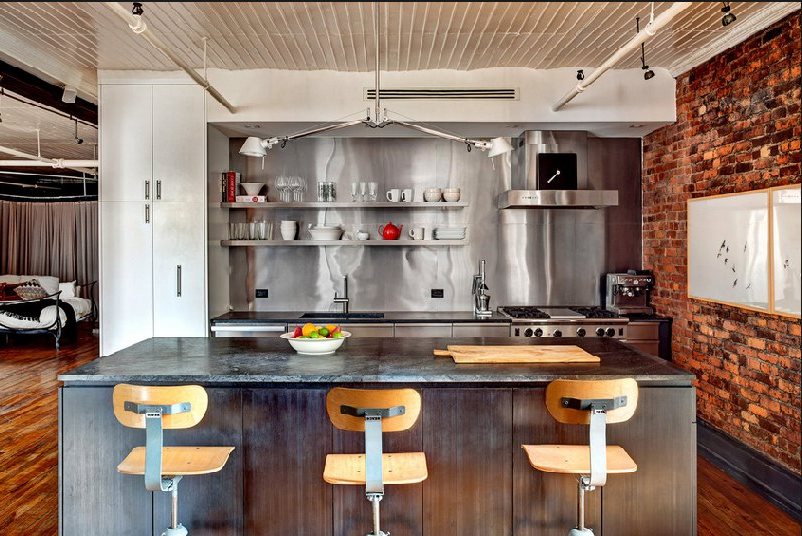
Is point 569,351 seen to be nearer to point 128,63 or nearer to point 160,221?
point 160,221

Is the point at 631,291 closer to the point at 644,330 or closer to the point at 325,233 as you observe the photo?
the point at 644,330

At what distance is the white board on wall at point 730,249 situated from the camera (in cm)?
360

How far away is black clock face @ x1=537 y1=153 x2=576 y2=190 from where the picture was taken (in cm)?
502

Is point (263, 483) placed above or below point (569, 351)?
below

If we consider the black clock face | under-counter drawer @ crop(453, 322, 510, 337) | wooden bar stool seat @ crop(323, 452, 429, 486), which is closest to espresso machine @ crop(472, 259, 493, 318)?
under-counter drawer @ crop(453, 322, 510, 337)

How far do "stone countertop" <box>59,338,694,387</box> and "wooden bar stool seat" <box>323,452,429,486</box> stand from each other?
33 cm

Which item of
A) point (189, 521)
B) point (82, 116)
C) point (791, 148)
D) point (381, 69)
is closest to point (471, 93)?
point (381, 69)

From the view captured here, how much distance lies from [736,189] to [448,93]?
7.46 ft

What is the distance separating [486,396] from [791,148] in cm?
237

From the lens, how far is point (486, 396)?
2705 millimetres

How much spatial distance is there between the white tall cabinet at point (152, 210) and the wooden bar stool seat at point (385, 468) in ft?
9.05

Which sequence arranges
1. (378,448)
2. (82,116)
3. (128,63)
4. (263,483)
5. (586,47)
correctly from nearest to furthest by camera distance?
(378,448)
(263,483)
(586,47)
(128,63)
(82,116)

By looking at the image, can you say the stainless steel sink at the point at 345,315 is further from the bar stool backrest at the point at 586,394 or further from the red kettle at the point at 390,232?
the bar stool backrest at the point at 586,394

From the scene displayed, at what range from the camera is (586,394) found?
2.28 meters
